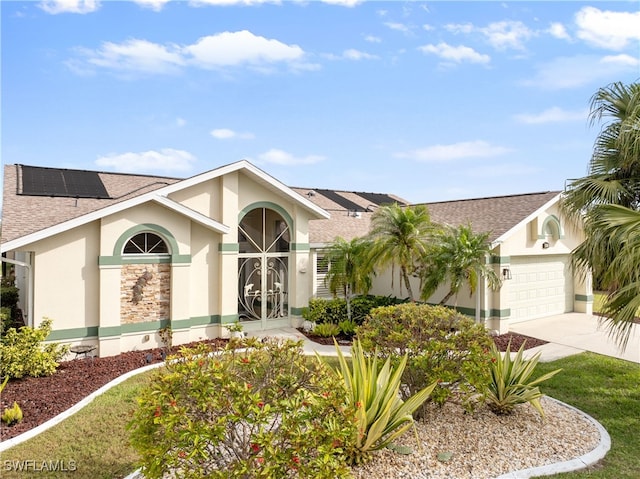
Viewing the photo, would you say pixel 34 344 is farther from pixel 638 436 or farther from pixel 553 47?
pixel 553 47

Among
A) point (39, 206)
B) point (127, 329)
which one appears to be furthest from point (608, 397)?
point (39, 206)

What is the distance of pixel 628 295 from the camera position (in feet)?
25.4

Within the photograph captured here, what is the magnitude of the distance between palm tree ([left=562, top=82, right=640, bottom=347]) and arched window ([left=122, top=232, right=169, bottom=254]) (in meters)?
11.1

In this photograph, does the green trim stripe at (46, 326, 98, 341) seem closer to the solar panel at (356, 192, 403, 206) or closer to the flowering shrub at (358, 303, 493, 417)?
the flowering shrub at (358, 303, 493, 417)

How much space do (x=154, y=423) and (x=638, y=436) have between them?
778cm

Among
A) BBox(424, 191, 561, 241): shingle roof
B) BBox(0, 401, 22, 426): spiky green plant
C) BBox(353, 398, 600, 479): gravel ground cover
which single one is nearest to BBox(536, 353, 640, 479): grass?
BBox(353, 398, 600, 479): gravel ground cover

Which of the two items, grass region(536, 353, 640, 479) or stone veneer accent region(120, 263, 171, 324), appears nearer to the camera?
grass region(536, 353, 640, 479)

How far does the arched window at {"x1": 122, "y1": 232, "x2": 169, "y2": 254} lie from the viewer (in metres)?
11.7

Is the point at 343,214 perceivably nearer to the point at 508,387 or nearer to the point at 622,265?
the point at 622,265

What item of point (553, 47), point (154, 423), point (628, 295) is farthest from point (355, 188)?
point (154, 423)

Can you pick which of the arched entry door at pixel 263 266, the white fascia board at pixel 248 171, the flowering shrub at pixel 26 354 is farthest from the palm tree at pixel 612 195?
the flowering shrub at pixel 26 354

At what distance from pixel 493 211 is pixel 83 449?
52.6 ft

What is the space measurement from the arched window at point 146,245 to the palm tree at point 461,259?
871cm

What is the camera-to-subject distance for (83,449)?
614cm
